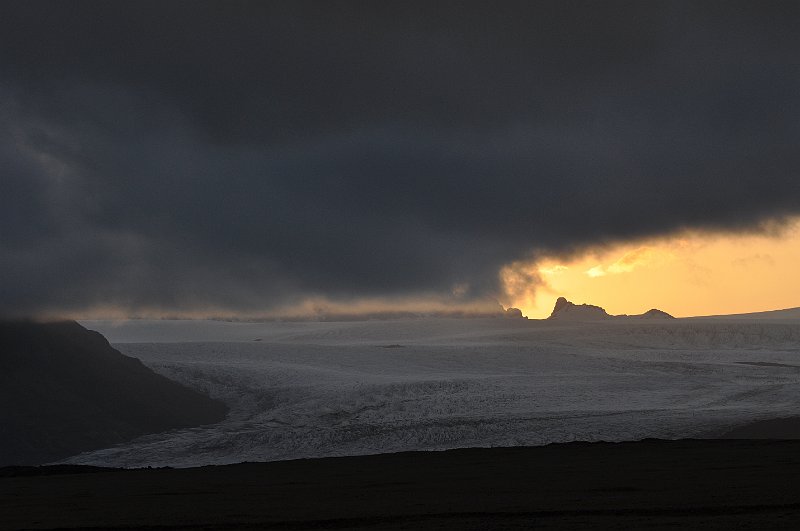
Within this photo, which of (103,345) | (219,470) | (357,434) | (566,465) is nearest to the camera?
(566,465)

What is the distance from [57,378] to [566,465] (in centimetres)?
2503

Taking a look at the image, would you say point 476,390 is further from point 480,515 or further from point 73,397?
point 480,515

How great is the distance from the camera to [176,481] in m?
22.0

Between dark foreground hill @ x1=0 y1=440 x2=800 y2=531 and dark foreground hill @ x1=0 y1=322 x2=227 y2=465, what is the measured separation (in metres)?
7.10

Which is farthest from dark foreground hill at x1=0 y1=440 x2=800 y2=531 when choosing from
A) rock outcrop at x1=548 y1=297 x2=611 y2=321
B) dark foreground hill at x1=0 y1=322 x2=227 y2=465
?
rock outcrop at x1=548 y1=297 x2=611 y2=321

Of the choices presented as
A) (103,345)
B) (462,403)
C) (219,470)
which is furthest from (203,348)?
(219,470)

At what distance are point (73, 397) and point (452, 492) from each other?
78.9 ft

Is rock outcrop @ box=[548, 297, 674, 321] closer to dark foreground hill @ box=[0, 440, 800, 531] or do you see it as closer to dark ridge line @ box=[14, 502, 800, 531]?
dark foreground hill @ box=[0, 440, 800, 531]

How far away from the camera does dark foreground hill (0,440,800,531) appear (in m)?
14.2

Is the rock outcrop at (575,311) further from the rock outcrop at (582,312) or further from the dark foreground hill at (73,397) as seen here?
the dark foreground hill at (73,397)

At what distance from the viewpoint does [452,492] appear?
1786cm

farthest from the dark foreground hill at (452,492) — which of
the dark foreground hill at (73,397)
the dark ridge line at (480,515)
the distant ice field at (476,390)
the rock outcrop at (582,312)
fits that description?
the rock outcrop at (582,312)

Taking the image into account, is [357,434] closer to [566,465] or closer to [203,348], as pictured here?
[566,465]

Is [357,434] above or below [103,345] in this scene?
below
